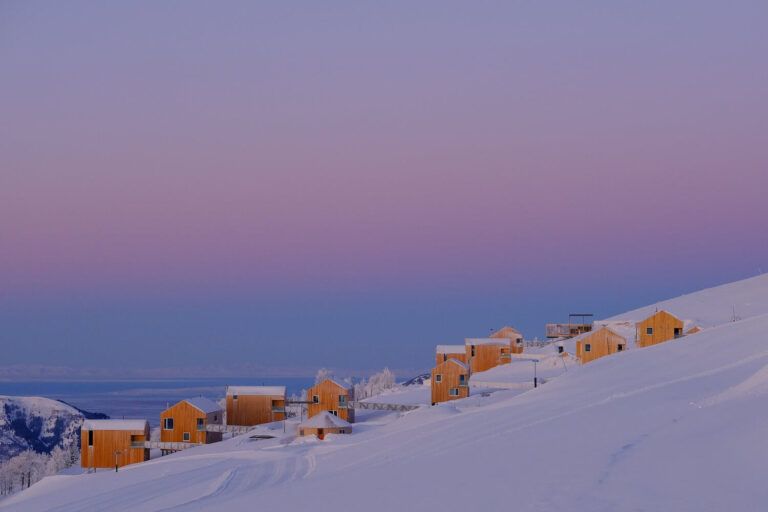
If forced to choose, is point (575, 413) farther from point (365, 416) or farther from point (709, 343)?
point (365, 416)

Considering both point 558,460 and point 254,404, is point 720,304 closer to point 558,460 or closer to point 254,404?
point 254,404

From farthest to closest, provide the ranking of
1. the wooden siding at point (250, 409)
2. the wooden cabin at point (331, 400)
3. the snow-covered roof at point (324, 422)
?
the wooden siding at point (250, 409) → the wooden cabin at point (331, 400) → the snow-covered roof at point (324, 422)

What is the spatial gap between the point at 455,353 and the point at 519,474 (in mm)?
58281

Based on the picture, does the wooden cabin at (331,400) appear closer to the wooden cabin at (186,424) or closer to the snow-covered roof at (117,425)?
the wooden cabin at (186,424)

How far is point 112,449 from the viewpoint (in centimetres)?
5256

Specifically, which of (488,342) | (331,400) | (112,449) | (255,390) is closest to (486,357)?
(488,342)

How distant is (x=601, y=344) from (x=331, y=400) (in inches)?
833

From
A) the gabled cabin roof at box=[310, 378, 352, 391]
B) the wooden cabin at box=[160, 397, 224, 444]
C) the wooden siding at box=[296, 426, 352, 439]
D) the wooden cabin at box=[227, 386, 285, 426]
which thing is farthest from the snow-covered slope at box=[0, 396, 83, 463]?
the wooden siding at box=[296, 426, 352, 439]

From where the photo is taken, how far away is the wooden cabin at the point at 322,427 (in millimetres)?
47188

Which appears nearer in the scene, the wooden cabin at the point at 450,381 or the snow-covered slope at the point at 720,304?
the wooden cabin at the point at 450,381

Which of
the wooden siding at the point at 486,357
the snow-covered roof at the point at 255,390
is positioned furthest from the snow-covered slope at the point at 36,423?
the snow-covered roof at the point at 255,390

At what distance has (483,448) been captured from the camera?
69.2ft

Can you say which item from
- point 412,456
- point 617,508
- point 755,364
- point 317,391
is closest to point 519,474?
point 617,508

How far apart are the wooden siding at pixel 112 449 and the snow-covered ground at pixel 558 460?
1177 cm
